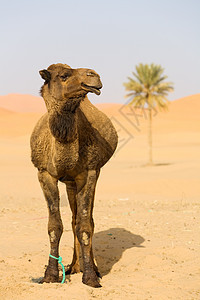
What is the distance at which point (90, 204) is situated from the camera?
6.12m

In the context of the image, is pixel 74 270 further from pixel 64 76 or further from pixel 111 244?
pixel 64 76

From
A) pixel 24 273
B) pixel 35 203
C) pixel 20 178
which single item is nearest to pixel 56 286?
pixel 24 273

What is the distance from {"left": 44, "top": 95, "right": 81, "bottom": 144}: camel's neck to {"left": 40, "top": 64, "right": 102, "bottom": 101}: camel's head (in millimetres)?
93

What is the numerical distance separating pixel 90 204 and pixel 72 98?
1.77m

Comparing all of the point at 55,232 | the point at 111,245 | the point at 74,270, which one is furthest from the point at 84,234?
the point at 111,245

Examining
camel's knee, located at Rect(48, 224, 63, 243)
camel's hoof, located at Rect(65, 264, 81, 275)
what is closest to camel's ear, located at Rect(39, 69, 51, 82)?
camel's knee, located at Rect(48, 224, 63, 243)

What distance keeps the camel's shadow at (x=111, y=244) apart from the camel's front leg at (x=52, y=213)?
1315mm

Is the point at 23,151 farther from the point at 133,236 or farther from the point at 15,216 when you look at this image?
the point at 133,236

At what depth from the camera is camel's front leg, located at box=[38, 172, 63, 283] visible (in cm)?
585

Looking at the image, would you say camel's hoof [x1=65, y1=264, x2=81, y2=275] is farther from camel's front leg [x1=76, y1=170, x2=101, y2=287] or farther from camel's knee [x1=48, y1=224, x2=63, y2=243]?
camel's knee [x1=48, y1=224, x2=63, y2=243]

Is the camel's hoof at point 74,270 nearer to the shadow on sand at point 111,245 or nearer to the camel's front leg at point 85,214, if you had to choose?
the shadow on sand at point 111,245

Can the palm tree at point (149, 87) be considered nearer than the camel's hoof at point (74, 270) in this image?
No

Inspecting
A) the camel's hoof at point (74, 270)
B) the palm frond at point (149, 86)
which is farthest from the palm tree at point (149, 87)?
the camel's hoof at point (74, 270)

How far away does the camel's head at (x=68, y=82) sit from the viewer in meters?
4.93
